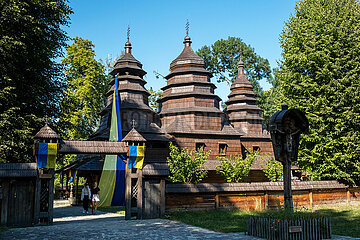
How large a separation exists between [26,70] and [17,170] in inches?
286

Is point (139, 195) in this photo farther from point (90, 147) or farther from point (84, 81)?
point (84, 81)

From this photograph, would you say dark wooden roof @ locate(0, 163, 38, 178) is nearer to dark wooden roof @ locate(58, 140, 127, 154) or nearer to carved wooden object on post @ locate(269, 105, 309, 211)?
dark wooden roof @ locate(58, 140, 127, 154)

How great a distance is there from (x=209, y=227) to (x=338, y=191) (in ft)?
40.7

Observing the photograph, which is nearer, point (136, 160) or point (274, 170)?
point (136, 160)

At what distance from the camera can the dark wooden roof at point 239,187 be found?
56.4ft

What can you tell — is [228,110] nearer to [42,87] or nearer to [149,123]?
[149,123]

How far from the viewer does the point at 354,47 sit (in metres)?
22.0

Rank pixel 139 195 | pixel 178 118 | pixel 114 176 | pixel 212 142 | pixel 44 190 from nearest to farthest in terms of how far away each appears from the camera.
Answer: pixel 44 190 < pixel 139 195 < pixel 114 176 < pixel 212 142 < pixel 178 118

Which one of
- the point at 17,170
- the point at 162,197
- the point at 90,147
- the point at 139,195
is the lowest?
the point at 162,197

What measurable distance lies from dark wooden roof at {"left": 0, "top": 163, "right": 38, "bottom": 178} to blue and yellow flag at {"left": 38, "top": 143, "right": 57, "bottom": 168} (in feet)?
1.24

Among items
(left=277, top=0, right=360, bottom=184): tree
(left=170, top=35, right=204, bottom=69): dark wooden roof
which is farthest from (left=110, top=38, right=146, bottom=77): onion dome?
(left=277, top=0, right=360, bottom=184): tree

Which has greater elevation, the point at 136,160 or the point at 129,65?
the point at 129,65

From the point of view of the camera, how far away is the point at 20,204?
14.4 m

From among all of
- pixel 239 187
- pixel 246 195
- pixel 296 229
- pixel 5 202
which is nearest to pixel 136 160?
pixel 5 202
